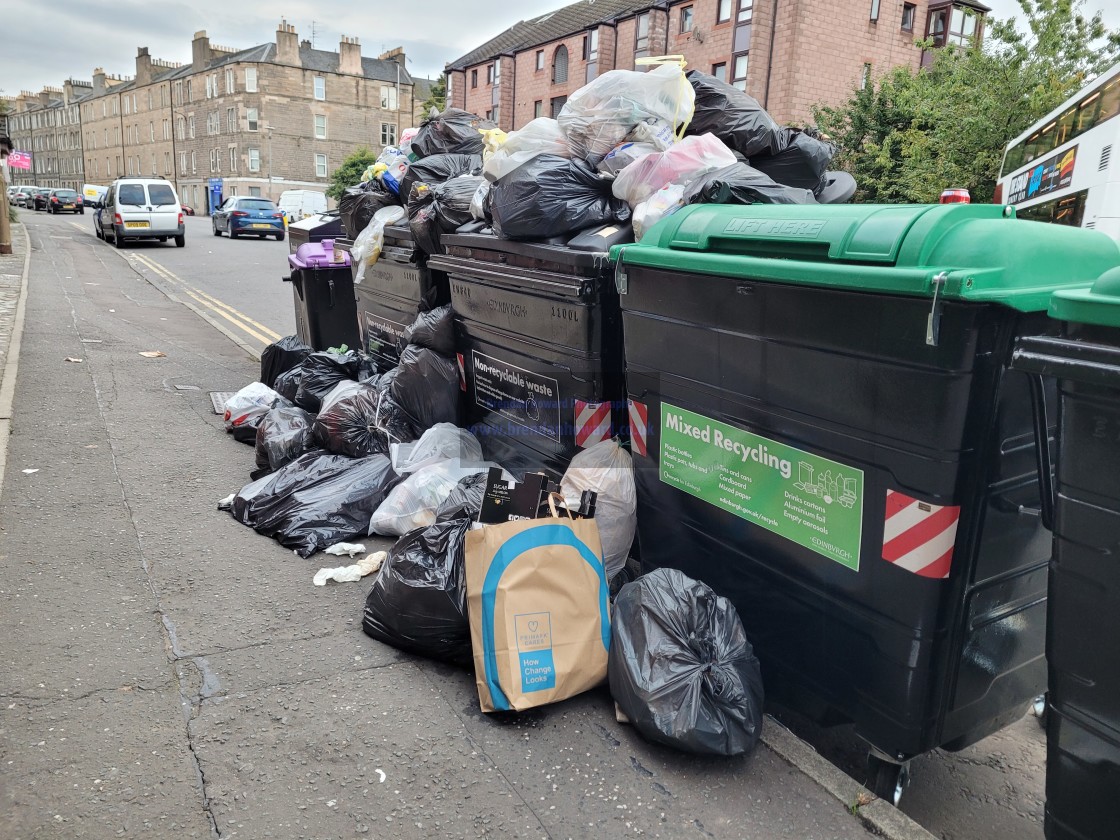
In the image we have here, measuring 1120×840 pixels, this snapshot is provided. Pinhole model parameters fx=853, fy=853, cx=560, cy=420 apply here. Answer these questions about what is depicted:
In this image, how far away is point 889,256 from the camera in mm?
2039

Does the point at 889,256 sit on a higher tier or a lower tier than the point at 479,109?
lower

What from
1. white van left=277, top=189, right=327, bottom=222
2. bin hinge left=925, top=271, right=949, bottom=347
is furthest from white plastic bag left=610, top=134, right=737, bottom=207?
white van left=277, top=189, right=327, bottom=222

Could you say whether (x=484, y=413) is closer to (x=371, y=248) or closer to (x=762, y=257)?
(x=371, y=248)

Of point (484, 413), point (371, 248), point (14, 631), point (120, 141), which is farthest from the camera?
point (120, 141)

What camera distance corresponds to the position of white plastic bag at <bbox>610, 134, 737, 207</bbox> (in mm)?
3246

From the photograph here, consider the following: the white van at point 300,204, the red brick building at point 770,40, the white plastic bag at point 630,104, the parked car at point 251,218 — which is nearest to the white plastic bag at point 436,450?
the white plastic bag at point 630,104

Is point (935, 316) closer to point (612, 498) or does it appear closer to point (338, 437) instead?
point (612, 498)

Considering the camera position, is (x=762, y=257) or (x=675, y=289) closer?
(x=762, y=257)

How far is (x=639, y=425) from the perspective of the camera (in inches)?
116

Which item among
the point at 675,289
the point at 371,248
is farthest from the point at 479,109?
the point at 675,289

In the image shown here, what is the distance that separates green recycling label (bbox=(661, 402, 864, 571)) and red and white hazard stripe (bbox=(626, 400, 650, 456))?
0.10 metres

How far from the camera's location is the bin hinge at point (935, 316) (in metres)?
1.86

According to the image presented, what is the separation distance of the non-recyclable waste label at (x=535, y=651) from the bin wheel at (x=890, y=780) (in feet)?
2.98

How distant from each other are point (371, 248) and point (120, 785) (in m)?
3.92
